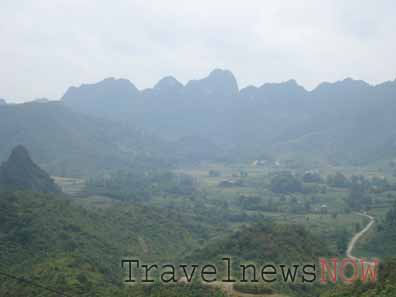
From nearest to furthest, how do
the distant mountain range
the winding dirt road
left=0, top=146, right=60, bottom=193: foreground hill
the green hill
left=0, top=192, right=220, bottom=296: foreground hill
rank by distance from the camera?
the green hill < left=0, top=192, right=220, bottom=296: foreground hill < the winding dirt road < left=0, top=146, right=60, bottom=193: foreground hill < the distant mountain range

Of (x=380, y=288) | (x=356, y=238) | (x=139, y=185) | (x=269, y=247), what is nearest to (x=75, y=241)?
(x=269, y=247)

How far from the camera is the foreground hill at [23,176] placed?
45.9 metres

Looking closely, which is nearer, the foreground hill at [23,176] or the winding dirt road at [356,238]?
the winding dirt road at [356,238]

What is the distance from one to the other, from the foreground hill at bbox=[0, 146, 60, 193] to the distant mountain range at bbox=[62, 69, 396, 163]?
62.1 metres

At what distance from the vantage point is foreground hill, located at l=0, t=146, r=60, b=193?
45938 millimetres

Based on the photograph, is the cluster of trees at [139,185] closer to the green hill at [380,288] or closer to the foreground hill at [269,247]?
the foreground hill at [269,247]

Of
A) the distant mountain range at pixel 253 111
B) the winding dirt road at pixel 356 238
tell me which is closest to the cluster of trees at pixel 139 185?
the winding dirt road at pixel 356 238

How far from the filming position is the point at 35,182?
46656 mm

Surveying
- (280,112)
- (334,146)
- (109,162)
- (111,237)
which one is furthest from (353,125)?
(111,237)

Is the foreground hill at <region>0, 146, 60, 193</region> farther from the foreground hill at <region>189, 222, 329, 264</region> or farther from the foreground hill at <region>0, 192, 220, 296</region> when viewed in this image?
the foreground hill at <region>189, 222, 329, 264</region>

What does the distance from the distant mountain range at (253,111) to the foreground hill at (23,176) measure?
62.1 meters

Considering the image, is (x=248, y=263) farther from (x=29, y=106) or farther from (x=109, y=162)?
(x=29, y=106)

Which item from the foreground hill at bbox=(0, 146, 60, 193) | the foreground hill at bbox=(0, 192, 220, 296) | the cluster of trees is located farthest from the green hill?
the cluster of trees

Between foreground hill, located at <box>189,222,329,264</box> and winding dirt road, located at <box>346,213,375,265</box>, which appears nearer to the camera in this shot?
foreground hill, located at <box>189,222,329,264</box>
